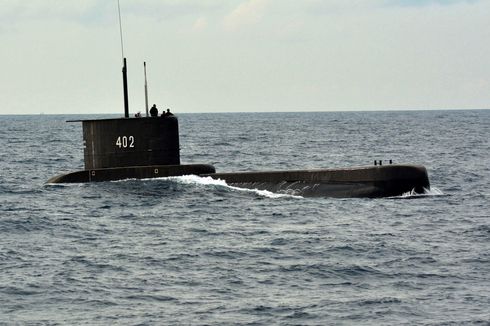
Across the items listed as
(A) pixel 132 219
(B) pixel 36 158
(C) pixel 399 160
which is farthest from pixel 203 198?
(B) pixel 36 158

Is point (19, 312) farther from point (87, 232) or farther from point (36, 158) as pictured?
point (36, 158)

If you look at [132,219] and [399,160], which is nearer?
[132,219]

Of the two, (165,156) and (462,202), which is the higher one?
(165,156)

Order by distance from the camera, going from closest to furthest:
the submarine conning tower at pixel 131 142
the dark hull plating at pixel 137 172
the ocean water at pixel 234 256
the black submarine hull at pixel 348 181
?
the ocean water at pixel 234 256 < the black submarine hull at pixel 348 181 < the submarine conning tower at pixel 131 142 < the dark hull plating at pixel 137 172

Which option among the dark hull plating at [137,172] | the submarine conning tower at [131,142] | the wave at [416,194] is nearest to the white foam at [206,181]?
the dark hull plating at [137,172]

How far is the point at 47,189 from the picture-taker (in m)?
38.9

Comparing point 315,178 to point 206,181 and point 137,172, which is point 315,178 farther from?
point 137,172

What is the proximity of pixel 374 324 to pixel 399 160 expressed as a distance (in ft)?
142

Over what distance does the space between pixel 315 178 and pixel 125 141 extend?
7621 mm

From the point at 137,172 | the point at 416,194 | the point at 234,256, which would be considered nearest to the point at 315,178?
the point at 416,194

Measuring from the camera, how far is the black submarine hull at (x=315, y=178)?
32688 mm

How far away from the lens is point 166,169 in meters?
35.6

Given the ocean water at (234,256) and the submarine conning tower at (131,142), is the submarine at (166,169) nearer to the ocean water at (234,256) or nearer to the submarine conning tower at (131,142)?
the submarine conning tower at (131,142)

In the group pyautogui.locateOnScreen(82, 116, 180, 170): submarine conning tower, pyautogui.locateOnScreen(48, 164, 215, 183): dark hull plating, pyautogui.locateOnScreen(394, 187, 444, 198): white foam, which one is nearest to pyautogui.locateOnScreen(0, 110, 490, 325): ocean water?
pyautogui.locateOnScreen(394, 187, 444, 198): white foam
